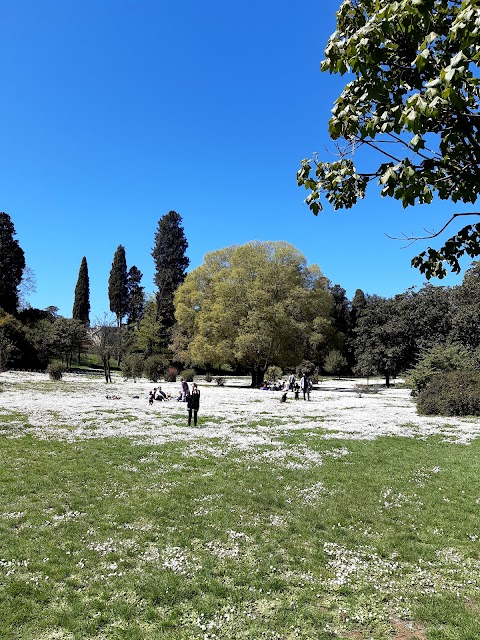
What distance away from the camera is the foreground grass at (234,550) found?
204 inches

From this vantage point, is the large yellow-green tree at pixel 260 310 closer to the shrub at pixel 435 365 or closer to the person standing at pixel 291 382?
the person standing at pixel 291 382

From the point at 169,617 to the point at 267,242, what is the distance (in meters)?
49.7

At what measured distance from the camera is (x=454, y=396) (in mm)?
25000

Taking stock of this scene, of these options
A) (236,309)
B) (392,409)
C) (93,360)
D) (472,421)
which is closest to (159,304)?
(93,360)

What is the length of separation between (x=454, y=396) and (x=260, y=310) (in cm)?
2628

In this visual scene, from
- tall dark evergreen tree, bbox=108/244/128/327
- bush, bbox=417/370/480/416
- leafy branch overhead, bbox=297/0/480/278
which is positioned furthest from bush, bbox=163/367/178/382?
leafy branch overhead, bbox=297/0/480/278

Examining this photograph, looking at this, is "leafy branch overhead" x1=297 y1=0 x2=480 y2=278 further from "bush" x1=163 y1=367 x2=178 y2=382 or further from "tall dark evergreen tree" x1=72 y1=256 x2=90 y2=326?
"tall dark evergreen tree" x1=72 y1=256 x2=90 y2=326

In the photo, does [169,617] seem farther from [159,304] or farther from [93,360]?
[93,360]

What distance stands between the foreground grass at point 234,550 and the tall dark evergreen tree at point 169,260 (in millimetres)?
67960

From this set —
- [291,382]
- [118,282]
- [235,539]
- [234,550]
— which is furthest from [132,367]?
[234,550]

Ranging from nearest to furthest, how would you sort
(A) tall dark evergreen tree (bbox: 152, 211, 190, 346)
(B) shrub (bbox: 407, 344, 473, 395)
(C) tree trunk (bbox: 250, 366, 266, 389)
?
(B) shrub (bbox: 407, 344, 473, 395)
(C) tree trunk (bbox: 250, 366, 266, 389)
(A) tall dark evergreen tree (bbox: 152, 211, 190, 346)

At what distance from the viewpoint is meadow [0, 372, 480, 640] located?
5.22m

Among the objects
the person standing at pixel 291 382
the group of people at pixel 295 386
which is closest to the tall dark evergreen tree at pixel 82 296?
the group of people at pixel 295 386

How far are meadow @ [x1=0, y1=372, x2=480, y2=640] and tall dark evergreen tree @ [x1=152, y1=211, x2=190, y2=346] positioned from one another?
64501 millimetres
